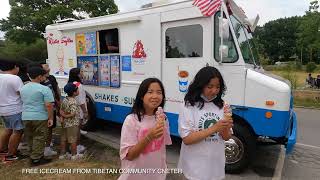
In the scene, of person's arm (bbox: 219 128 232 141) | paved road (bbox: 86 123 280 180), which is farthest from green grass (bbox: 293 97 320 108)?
person's arm (bbox: 219 128 232 141)

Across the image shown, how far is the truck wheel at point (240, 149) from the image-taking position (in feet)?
16.9

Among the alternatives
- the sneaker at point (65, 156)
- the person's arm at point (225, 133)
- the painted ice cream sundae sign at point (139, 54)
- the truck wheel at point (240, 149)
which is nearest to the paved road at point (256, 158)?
the truck wheel at point (240, 149)

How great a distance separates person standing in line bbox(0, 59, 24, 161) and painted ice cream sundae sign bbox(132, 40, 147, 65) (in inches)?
83.4

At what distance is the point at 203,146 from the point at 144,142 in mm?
548

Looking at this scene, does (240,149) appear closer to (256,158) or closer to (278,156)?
(256,158)

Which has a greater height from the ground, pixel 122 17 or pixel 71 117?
pixel 122 17

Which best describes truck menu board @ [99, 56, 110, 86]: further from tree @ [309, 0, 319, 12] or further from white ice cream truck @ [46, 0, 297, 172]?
tree @ [309, 0, 319, 12]

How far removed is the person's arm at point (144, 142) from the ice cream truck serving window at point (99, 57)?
430 cm

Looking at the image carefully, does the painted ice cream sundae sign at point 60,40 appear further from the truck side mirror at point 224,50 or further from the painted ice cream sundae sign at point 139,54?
the truck side mirror at point 224,50

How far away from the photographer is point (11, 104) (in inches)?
216

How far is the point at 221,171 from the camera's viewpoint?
2.84 meters

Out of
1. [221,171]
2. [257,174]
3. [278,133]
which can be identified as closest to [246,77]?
[278,133]

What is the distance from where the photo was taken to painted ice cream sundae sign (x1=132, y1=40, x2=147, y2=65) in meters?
6.27

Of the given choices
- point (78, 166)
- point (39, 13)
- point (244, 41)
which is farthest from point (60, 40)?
point (39, 13)
